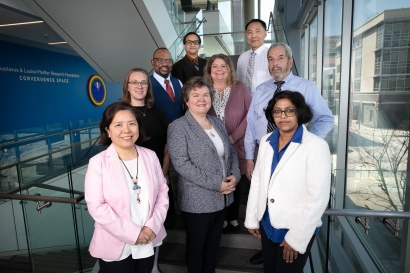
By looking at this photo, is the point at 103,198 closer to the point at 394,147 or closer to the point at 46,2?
the point at 394,147

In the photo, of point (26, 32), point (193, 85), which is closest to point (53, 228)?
point (193, 85)

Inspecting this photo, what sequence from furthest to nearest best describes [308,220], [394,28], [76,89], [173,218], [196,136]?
[76,89], [173,218], [394,28], [196,136], [308,220]

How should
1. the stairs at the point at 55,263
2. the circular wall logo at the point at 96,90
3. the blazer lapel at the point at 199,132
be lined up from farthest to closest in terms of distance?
the circular wall logo at the point at 96,90 → the stairs at the point at 55,263 → the blazer lapel at the point at 199,132

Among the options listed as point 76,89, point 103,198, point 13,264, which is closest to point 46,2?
point 76,89

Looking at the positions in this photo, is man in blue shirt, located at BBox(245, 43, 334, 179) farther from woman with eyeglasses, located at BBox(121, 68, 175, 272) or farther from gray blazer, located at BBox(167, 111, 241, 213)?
woman with eyeglasses, located at BBox(121, 68, 175, 272)

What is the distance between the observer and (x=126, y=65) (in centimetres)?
828

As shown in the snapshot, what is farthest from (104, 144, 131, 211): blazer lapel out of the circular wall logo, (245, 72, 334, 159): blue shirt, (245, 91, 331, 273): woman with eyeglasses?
the circular wall logo

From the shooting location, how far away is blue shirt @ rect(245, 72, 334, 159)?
221 centimetres

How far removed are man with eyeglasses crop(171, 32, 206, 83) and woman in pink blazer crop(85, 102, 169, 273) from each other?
65.3 inches

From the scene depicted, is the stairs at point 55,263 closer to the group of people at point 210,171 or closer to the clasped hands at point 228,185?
the group of people at point 210,171

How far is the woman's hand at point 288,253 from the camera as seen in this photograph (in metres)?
1.67

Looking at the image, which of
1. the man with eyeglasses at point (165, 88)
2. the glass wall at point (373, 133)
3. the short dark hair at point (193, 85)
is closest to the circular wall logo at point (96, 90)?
the man with eyeglasses at point (165, 88)

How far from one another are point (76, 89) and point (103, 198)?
9388 mm

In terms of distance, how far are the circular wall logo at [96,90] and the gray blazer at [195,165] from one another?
9709mm
